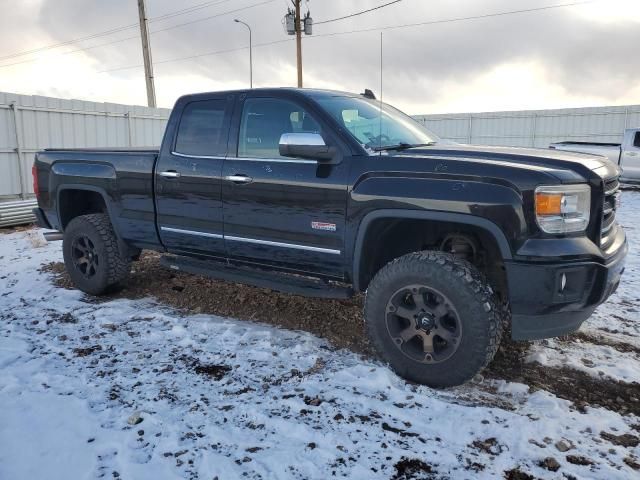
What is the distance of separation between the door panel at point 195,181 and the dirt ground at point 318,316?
2.48 feet

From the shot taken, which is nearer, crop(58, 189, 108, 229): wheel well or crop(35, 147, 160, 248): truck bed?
crop(35, 147, 160, 248): truck bed

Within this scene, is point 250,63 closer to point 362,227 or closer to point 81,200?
point 81,200

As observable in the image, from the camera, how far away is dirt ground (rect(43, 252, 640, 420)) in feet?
10.8

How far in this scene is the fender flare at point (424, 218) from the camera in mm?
2998

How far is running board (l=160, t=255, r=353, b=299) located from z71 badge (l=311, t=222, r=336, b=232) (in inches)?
17.5

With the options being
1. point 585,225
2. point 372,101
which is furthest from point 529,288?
point 372,101

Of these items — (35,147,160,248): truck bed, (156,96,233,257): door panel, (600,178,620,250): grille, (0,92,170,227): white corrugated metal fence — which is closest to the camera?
(600,178,620,250): grille

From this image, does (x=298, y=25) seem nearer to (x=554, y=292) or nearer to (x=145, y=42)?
(x=145, y=42)

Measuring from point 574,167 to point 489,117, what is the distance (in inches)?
833

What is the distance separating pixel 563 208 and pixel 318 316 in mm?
2404

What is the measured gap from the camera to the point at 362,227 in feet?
11.3

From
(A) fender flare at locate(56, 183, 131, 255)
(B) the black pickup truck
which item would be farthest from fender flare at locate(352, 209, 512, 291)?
(A) fender flare at locate(56, 183, 131, 255)

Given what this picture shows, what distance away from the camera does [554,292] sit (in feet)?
9.59

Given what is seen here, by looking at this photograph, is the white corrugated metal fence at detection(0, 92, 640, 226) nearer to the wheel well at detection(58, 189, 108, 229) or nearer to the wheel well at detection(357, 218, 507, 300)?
the wheel well at detection(58, 189, 108, 229)
